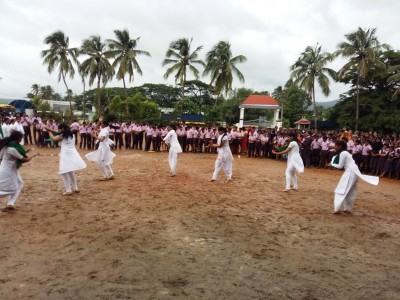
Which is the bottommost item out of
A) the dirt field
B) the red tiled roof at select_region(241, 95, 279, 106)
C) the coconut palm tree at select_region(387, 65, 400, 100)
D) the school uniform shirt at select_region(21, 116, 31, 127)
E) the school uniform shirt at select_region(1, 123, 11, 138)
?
the dirt field

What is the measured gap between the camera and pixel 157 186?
30.8 feet

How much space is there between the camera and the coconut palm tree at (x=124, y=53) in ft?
105

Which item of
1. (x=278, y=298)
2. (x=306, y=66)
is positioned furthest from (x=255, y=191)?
(x=306, y=66)

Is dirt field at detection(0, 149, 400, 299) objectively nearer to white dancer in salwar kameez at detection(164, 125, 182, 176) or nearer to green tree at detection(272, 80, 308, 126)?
white dancer in salwar kameez at detection(164, 125, 182, 176)

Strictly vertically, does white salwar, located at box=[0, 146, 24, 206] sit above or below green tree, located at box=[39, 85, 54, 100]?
below

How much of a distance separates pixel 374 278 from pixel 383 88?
31928 millimetres

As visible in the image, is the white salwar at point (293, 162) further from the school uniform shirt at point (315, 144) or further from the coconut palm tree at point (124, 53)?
the coconut palm tree at point (124, 53)

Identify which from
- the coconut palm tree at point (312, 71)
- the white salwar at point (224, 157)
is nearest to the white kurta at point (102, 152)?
the white salwar at point (224, 157)

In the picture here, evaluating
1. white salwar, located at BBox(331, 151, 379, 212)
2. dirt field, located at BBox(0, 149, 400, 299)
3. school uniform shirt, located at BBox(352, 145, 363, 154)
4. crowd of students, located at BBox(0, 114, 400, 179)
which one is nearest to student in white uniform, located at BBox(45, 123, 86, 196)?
dirt field, located at BBox(0, 149, 400, 299)

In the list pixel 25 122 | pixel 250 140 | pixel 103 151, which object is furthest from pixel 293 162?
pixel 25 122

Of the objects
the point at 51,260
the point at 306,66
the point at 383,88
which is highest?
the point at 306,66

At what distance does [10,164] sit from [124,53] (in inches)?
1105

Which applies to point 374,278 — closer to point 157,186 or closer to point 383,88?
point 157,186

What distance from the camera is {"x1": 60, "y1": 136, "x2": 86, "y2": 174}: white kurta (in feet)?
25.6
